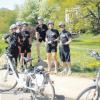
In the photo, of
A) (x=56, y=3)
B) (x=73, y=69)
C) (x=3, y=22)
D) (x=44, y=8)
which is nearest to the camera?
(x=73, y=69)

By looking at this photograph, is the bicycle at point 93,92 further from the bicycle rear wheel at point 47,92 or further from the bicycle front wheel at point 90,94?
the bicycle rear wheel at point 47,92

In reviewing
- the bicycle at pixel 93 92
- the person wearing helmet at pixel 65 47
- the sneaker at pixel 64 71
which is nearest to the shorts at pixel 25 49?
the person wearing helmet at pixel 65 47

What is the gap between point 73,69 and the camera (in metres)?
14.0

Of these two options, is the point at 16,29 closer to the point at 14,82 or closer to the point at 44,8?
the point at 14,82

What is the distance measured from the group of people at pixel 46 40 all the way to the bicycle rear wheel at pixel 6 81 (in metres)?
0.93

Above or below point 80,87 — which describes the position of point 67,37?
above

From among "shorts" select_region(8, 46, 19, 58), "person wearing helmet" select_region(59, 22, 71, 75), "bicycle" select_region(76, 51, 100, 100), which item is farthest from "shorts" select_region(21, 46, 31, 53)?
"bicycle" select_region(76, 51, 100, 100)

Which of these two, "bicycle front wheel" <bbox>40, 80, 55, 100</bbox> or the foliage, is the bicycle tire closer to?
"bicycle front wheel" <bbox>40, 80, 55, 100</bbox>

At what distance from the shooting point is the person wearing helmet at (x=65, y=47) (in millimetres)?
12469

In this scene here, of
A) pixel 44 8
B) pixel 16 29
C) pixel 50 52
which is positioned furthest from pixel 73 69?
pixel 44 8

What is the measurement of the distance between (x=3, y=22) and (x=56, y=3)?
53337 mm

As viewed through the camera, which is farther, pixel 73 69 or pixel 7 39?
pixel 73 69

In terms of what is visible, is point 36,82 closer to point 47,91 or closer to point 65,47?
point 47,91

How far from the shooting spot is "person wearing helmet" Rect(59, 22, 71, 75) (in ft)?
40.9
